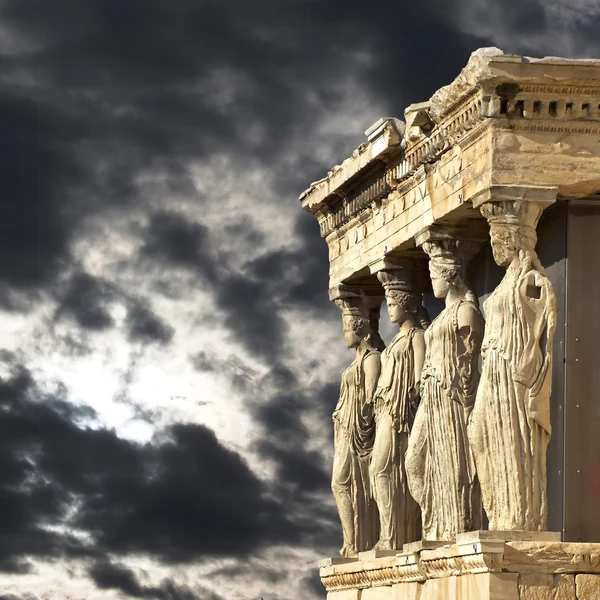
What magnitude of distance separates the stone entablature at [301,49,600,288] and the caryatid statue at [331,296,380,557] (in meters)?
1.78

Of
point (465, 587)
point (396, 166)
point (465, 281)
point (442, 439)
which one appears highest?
point (396, 166)

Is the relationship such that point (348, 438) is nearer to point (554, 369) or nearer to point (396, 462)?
point (396, 462)

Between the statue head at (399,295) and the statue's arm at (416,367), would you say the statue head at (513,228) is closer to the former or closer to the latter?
the statue's arm at (416,367)

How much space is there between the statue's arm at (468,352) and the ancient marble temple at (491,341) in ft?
0.04

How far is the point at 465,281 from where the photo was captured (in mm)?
18453

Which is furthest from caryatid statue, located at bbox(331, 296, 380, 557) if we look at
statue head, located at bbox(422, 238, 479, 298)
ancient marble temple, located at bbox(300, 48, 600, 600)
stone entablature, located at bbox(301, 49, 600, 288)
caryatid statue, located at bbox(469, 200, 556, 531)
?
caryatid statue, located at bbox(469, 200, 556, 531)

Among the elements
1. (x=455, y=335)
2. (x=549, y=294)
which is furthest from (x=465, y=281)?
(x=549, y=294)

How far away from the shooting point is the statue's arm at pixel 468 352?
59.2 feet

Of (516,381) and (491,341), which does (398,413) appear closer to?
(491,341)

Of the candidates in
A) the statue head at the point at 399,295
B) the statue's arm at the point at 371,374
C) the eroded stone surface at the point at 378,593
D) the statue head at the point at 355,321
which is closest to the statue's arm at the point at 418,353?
the statue head at the point at 399,295

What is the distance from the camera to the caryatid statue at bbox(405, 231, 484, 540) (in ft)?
58.8

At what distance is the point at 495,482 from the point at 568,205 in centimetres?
246

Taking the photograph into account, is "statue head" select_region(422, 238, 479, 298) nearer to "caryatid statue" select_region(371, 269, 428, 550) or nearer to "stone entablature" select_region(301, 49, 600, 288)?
"stone entablature" select_region(301, 49, 600, 288)

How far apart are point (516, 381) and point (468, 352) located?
5.03ft
